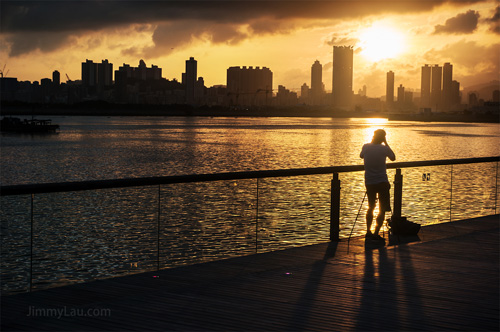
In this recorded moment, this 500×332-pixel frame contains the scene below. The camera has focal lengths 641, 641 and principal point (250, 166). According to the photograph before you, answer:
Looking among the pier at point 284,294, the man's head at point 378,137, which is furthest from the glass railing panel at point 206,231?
the pier at point 284,294

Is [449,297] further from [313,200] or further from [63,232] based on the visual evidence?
[63,232]

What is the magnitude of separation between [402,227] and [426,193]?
2734 millimetres

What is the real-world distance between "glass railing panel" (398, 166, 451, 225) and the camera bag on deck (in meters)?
1.02

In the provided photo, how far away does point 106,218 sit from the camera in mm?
20375

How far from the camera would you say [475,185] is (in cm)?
1661

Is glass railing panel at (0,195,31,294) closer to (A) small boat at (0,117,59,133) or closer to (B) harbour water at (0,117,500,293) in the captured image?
(B) harbour water at (0,117,500,293)

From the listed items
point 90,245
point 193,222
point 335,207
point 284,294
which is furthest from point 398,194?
point 193,222

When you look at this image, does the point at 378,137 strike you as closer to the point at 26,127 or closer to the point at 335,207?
the point at 335,207

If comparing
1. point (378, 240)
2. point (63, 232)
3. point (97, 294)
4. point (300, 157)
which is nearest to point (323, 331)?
point (97, 294)

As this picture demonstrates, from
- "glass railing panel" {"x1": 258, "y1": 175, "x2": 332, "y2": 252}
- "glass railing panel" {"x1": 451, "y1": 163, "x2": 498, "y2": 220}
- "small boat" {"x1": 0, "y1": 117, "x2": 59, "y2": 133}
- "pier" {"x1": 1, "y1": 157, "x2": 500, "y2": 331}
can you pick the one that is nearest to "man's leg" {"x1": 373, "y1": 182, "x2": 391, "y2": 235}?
"pier" {"x1": 1, "y1": 157, "x2": 500, "y2": 331}

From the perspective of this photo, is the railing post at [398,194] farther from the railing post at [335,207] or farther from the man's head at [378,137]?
the railing post at [335,207]

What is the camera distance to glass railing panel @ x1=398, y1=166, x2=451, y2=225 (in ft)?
36.3

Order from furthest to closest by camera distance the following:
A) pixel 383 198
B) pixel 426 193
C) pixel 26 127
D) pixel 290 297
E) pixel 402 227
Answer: pixel 26 127 < pixel 426 193 < pixel 383 198 < pixel 402 227 < pixel 290 297

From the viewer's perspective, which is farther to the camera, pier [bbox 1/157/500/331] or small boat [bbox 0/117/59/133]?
small boat [bbox 0/117/59/133]
